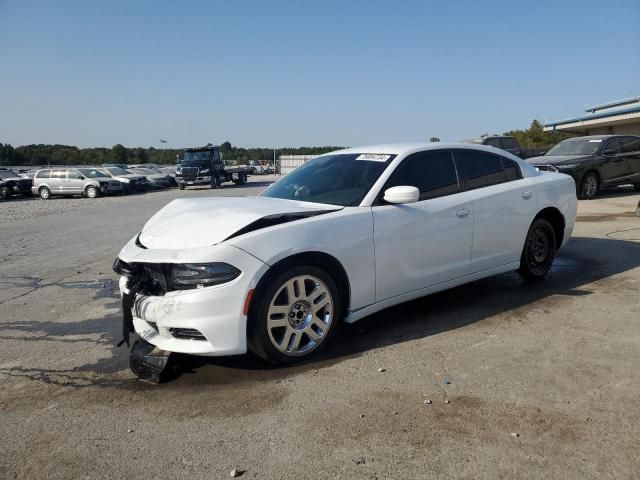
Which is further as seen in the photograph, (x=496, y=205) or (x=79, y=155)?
(x=79, y=155)

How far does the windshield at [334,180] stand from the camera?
13.9ft

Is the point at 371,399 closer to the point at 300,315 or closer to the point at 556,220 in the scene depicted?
the point at 300,315

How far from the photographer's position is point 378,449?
2.57 meters

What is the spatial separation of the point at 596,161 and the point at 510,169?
9597 mm

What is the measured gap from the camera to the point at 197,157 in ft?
93.2

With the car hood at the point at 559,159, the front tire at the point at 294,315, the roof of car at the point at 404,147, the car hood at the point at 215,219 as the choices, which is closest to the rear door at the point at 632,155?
the car hood at the point at 559,159

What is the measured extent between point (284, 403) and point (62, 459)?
1196 millimetres

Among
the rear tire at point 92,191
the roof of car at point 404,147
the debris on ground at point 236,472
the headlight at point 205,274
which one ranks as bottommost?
the debris on ground at point 236,472

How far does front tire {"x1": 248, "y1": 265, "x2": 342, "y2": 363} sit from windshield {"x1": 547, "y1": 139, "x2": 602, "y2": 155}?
12.2 meters

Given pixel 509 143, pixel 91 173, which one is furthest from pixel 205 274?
pixel 91 173

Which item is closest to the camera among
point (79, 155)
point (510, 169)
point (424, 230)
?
point (424, 230)

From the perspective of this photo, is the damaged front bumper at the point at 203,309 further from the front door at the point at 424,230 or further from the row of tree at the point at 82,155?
the row of tree at the point at 82,155

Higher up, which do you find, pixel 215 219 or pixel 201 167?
pixel 201 167

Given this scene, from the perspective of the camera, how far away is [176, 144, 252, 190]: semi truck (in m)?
28.0
